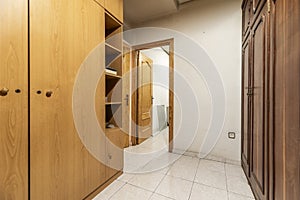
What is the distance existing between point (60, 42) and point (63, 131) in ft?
2.28

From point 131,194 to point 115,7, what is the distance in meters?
2.07

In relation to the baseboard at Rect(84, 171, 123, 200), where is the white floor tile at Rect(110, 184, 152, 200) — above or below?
A: below

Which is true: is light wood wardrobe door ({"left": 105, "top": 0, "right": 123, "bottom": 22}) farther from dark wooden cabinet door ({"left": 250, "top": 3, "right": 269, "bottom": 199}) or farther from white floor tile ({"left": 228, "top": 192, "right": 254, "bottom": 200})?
white floor tile ({"left": 228, "top": 192, "right": 254, "bottom": 200})

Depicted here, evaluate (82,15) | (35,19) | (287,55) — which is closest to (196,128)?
(287,55)

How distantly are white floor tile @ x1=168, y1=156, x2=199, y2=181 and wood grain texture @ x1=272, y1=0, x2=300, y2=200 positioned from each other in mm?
1087

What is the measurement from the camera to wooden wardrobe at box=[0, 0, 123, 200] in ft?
2.92

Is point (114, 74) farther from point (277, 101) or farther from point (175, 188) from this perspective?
point (277, 101)

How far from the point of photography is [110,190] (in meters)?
1.61

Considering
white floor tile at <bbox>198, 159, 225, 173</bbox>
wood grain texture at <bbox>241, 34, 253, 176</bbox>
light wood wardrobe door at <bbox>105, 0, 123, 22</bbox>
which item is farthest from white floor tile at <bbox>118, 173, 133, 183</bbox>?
light wood wardrobe door at <bbox>105, 0, 123, 22</bbox>

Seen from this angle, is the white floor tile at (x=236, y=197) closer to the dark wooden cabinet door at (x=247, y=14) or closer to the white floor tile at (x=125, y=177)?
the white floor tile at (x=125, y=177)

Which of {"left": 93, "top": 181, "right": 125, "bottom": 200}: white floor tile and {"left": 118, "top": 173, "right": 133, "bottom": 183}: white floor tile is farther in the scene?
{"left": 118, "top": 173, "right": 133, "bottom": 183}: white floor tile

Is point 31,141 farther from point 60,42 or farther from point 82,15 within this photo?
point 82,15

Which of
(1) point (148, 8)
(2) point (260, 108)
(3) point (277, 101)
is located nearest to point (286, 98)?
(3) point (277, 101)

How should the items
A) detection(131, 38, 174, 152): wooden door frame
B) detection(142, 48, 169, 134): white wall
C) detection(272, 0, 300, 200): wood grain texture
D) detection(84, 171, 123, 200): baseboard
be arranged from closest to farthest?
detection(272, 0, 300, 200): wood grain texture, detection(84, 171, 123, 200): baseboard, detection(131, 38, 174, 152): wooden door frame, detection(142, 48, 169, 134): white wall
